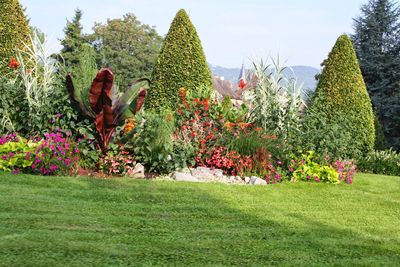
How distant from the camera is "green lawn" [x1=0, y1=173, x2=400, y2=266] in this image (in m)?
3.96

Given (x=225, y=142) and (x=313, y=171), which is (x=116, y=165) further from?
(x=313, y=171)

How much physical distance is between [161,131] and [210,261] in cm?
428

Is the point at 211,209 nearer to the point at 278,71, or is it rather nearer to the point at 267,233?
the point at 267,233

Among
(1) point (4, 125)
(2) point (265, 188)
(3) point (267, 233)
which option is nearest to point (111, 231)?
(3) point (267, 233)

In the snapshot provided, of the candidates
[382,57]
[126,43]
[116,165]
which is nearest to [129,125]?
[116,165]

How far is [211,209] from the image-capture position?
5.86 metres

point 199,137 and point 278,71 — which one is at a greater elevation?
point 278,71

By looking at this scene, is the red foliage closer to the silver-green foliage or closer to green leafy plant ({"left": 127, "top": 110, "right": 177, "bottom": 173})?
green leafy plant ({"left": 127, "top": 110, "right": 177, "bottom": 173})

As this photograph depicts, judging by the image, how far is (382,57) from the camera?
22.7 metres

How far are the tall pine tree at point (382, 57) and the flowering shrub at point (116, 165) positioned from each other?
51.8 feet

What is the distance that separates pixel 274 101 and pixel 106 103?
10.4 feet

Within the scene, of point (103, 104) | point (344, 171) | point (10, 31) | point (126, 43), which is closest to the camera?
point (103, 104)

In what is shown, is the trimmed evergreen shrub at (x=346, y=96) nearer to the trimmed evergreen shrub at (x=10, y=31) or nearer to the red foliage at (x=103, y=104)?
the red foliage at (x=103, y=104)

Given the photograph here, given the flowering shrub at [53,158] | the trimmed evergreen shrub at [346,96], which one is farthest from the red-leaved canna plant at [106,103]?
the trimmed evergreen shrub at [346,96]
